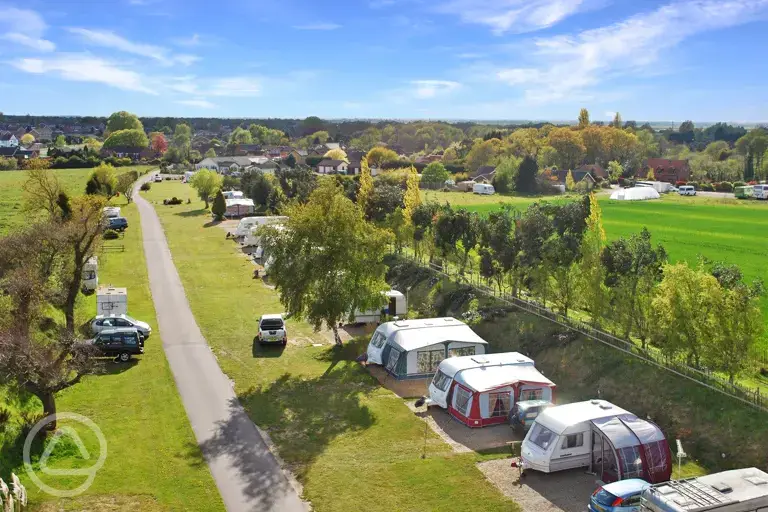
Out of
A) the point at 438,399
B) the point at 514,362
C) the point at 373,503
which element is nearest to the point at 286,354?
the point at 438,399

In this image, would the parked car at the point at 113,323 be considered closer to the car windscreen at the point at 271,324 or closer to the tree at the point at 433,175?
the car windscreen at the point at 271,324

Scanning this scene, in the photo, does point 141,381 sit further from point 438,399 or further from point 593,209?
point 593,209

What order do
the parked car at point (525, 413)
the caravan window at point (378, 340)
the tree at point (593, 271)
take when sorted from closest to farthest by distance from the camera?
the parked car at point (525, 413), the tree at point (593, 271), the caravan window at point (378, 340)

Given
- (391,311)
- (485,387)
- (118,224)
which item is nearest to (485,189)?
(118,224)

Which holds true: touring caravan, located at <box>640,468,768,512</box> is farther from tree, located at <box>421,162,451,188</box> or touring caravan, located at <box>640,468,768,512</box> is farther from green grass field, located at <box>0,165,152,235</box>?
tree, located at <box>421,162,451,188</box>

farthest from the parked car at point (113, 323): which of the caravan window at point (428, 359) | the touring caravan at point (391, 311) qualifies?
the caravan window at point (428, 359)

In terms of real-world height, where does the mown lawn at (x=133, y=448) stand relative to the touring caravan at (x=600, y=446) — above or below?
below
